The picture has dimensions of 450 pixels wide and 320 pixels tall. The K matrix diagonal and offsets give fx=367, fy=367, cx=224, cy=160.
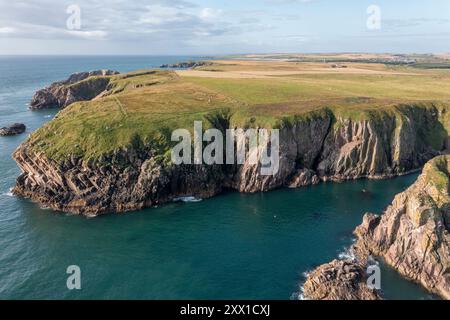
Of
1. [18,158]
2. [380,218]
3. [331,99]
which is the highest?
[331,99]

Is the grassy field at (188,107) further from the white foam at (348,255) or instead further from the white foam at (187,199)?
the white foam at (348,255)

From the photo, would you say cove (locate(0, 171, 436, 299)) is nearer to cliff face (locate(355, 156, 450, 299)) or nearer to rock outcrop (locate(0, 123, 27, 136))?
cliff face (locate(355, 156, 450, 299))

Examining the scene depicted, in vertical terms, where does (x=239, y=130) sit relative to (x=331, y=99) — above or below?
below

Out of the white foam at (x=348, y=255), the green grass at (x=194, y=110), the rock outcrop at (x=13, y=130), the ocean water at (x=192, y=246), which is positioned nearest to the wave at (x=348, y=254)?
the white foam at (x=348, y=255)

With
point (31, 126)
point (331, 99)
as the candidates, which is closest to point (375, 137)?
point (331, 99)

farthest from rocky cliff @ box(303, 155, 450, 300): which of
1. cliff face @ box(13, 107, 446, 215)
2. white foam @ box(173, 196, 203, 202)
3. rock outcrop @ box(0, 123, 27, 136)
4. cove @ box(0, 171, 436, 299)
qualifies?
rock outcrop @ box(0, 123, 27, 136)

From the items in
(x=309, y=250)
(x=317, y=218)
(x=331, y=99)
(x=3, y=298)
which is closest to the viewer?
(x=3, y=298)

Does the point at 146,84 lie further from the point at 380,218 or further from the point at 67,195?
the point at 380,218
